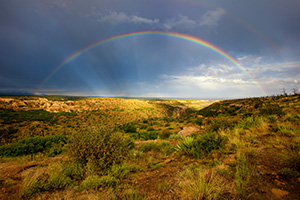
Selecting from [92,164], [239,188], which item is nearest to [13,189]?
[92,164]

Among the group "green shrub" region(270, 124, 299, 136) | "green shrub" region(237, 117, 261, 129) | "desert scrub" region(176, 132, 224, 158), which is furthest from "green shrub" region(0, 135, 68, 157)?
"green shrub" region(270, 124, 299, 136)

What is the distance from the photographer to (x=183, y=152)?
539cm

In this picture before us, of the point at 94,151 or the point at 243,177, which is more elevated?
the point at 243,177

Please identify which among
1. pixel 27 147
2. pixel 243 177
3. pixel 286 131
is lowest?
pixel 27 147

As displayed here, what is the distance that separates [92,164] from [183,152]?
3.62 m

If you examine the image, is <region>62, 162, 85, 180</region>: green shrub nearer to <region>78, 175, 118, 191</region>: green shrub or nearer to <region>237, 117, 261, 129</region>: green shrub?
<region>78, 175, 118, 191</region>: green shrub

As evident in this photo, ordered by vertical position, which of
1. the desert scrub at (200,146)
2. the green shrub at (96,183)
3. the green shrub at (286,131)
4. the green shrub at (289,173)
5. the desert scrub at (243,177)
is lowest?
→ the green shrub at (96,183)

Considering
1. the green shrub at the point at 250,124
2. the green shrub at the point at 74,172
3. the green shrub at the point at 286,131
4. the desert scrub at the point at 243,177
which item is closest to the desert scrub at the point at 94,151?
the green shrub at the point at 74,172

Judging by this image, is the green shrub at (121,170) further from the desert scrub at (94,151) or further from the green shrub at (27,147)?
the green shrub at (27,147)

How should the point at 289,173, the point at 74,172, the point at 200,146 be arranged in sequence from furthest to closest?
the point at 200,146, the point at 74,172, the point at 289,173

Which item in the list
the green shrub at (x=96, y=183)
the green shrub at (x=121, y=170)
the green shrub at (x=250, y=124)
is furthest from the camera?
the green shrub at (x=250, y=124)

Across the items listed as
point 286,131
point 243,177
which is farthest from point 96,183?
point 286,131

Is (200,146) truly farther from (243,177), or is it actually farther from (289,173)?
(289,173)

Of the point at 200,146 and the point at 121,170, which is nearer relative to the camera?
the point at 121,170
